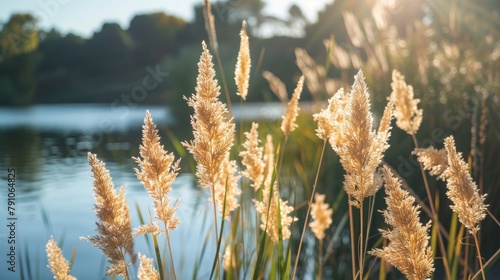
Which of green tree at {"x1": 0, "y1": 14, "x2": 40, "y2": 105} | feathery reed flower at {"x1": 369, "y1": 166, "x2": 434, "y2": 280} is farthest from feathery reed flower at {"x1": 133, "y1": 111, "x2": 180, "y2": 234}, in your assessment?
green tree at {"x1": 0, "y1": 14, "x2": 40, "y2": 105}

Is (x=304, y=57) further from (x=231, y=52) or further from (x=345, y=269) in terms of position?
(x=231, y=52)

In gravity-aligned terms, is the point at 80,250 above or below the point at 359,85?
below

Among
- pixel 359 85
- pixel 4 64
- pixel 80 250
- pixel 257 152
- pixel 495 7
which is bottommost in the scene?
pixel 80 250

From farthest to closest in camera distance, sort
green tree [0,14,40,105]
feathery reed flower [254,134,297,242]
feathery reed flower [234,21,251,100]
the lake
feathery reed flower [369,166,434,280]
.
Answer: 1. green tree [0,14,40,105]
2. the lake
3. feathery reed flower [234,21,251,100]
4. feathery reed flower [254,134,297,242]
5. feathery reed flower [369,166,434,280]

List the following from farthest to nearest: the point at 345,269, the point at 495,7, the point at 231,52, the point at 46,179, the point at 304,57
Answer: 1. the point at 231,52
2. the point at 495,7
3. the point at 46,179
4. the point at 304,57
5. the point at 345,269

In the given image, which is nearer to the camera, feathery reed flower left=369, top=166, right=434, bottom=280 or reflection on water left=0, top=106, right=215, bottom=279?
feathery reed flower left=369, top=166, right=434, bottom=280

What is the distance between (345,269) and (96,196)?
2.95 meters

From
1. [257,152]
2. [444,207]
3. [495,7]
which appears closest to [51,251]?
[257,152]

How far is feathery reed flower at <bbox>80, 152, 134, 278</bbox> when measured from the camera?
1.18 m

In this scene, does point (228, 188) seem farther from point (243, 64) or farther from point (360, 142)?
point (360, 142)

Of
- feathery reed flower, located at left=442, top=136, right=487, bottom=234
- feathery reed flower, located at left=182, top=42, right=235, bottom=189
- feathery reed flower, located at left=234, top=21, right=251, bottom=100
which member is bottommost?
feathery reed flower, located at left=442, top=136, right=487, bottom=234

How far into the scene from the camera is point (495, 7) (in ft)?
71.6

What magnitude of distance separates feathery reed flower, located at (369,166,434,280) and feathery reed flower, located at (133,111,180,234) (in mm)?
446

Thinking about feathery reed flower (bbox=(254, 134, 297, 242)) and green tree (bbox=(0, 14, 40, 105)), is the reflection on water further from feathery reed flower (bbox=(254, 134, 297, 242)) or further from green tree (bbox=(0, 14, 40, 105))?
green tree (bbox=(0, 14, 40, 105))
